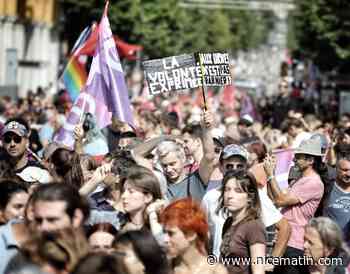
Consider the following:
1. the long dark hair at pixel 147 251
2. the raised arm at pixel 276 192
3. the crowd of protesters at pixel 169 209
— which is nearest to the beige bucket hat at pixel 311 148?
the crowd of protesters at pixel 169 209

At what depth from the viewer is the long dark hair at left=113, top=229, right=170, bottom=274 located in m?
6.78

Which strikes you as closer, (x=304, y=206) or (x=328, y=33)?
(x=304, y=206)

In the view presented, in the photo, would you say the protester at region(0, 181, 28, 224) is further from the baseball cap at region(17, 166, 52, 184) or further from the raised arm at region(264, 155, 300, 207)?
the raised arm at region(264, 155, 300, 207)

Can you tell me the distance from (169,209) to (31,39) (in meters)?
48.9

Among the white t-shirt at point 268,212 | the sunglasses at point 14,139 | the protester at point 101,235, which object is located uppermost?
the sunglasses at point 14,139

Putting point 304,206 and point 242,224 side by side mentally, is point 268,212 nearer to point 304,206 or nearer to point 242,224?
point 242,224

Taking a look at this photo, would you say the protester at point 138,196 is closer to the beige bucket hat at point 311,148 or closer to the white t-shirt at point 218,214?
the white t-shirt at point 218,214

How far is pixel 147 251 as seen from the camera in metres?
6.83

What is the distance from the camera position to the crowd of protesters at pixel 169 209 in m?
6.74

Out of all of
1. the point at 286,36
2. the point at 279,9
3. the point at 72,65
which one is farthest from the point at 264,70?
the point at 72,65

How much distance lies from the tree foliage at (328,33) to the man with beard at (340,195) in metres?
32.3

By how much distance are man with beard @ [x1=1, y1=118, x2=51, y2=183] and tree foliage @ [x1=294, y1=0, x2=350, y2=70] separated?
31.5m

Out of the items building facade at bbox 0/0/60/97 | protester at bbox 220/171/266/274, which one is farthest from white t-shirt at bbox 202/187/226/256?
building facade at bbox 0/0/60/97

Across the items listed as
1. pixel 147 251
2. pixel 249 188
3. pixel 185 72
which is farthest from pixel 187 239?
pixel 185 72
